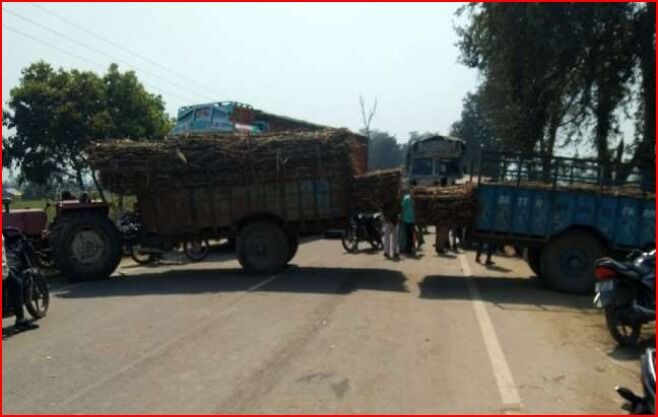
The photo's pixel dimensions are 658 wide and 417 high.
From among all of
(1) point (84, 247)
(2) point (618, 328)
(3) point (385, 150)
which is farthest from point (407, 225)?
(3) point (385, 150)

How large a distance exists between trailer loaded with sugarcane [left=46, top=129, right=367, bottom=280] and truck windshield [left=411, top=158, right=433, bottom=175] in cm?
1520

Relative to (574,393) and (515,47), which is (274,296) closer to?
(574,393)

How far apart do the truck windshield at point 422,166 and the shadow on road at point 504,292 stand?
602 inches

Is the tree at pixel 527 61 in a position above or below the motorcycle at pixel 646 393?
above

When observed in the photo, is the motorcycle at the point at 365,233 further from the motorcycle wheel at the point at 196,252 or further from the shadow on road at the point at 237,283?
the shadow on road at the point at 237,283

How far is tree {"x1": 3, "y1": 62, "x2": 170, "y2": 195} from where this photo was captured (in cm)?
2875

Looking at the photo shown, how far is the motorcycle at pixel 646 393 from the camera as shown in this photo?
5.28 metres

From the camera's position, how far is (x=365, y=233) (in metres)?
19.4

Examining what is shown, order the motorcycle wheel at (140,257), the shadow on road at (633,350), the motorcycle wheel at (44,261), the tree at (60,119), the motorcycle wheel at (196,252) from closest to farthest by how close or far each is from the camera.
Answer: the shadow on road at (633,350)
the motorcycle wheel at (44,261)
the motorcycle wheel at (140,257)
the motorcycle wheel at (196,252)
the tree at (60,119)

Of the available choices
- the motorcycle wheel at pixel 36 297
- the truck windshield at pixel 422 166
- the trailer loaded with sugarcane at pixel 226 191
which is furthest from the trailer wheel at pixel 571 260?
the truck windshield at pixel 422 166

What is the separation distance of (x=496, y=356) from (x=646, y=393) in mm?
2187

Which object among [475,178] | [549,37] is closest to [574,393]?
[475,178]

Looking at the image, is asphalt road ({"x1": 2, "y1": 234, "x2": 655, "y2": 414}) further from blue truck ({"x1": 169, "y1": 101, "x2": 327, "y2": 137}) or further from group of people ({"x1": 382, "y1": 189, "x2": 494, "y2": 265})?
blue truck ({"x1": 169, "y1": 101, "x2": 327, "y2": 137})

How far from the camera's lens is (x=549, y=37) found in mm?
19125
